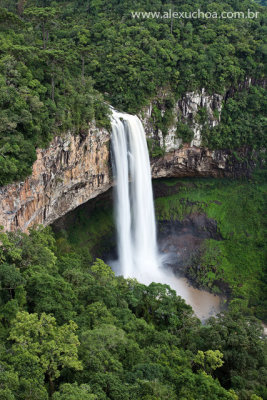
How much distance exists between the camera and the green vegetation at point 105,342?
1009 cm

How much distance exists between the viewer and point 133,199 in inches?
1147

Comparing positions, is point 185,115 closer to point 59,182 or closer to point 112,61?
point 112,61

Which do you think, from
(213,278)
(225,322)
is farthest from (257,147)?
(225,322)

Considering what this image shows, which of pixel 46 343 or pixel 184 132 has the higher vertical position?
pixel 184 132

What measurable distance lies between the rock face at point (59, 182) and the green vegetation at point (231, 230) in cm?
933

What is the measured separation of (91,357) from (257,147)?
29002mm

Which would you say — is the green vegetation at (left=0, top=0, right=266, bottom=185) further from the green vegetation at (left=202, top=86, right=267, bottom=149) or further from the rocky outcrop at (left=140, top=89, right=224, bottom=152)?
the rocky outcrop at (left=140, top=89, right=224, bottom=152)

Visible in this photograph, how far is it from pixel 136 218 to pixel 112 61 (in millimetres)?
13341

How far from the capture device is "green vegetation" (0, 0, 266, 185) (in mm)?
20297

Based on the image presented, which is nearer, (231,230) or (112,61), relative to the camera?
(112,61)

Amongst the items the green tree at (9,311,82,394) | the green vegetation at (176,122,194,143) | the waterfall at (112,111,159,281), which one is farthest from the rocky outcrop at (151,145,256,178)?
the green tree at (9,311,82,394)

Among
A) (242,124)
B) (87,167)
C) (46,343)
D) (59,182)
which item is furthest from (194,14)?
(46,343)

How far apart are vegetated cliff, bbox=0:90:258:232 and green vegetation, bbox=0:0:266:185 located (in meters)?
0.90

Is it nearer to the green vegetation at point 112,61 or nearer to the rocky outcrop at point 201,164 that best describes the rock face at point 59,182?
the green vegetation at point 112,61
